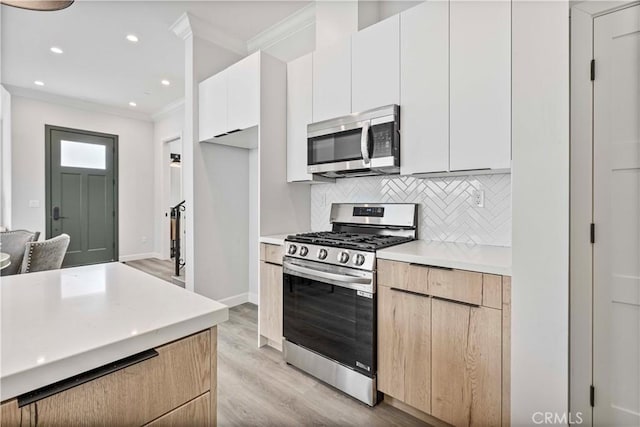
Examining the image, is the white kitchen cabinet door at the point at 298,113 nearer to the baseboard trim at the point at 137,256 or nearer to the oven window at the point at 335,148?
the oven window at the point at 335,148

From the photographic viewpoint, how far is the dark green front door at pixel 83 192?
532 centimetres

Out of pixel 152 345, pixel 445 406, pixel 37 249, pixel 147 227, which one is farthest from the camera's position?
pixel 147 227

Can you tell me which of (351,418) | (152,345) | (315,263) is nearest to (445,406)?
(351,418)

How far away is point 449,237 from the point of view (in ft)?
7.14

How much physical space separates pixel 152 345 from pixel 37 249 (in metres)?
2.66

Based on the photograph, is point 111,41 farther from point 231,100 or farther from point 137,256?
point 137,256

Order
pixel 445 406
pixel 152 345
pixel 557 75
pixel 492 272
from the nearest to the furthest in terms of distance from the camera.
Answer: pixel 152 345 → pixel 557 75 → pixel 492 272 → pixel 445 406

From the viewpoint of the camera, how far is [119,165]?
601 centimetres

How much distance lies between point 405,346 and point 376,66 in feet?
6.12

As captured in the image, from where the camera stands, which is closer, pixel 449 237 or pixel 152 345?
pixel 152 345

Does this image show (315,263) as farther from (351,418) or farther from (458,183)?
(458,183)

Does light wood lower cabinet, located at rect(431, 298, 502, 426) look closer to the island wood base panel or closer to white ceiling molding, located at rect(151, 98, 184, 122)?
the island wood base panel

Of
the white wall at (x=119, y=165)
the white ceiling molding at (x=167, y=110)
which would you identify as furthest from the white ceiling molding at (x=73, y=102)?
the white ceiling molding at (x=167, y=110)

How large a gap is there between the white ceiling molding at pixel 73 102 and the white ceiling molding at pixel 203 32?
347cm
